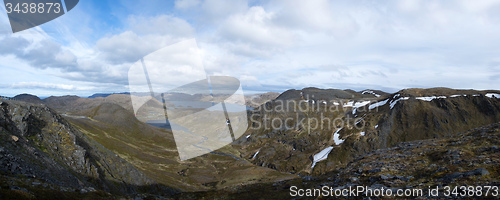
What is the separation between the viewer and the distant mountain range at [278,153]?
882 inches

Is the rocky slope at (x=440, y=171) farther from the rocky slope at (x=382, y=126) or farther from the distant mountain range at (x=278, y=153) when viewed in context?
the rocky slope at (x=382, y=126)

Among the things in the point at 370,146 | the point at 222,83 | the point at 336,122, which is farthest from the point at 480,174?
the point at 336,122

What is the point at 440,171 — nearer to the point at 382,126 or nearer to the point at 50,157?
the point at 50,157

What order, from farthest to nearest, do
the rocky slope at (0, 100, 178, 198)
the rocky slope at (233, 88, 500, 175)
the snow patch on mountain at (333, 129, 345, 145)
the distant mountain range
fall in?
1. the snow patch on mountain at (333, 129, 345, 145)
2. the rocky slope at (233, 88, 500, 175)
3. the distant mountain range
4. the rocky slope at (0, 100, 178, 198)

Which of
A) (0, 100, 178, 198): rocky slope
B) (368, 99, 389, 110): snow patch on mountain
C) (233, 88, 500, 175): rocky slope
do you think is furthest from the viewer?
(368, 99, 389, 110): snow patch on mountain

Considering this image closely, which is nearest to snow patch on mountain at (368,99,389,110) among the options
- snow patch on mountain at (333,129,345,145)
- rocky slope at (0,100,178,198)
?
snow patch on mountain at (333,129,345,145)

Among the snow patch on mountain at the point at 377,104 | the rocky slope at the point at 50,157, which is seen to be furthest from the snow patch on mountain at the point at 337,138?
the rocky slope at the point at 50,157

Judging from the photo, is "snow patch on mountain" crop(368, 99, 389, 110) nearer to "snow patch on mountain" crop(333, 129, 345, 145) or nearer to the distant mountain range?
the distant mountain range

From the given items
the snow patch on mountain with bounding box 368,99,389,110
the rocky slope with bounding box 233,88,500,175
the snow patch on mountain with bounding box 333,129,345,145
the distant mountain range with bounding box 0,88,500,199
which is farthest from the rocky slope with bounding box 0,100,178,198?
the snow patch on mountain with bounding box 368,99,389,110

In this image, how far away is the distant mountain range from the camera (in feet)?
73.5

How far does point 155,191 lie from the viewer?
51.2m

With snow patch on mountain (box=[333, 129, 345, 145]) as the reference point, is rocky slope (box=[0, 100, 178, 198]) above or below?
above

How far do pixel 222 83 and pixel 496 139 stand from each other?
37093mm

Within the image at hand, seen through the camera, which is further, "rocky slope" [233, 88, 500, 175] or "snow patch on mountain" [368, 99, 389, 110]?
"snow patch on mountain" [368, 99, 389, 110]
